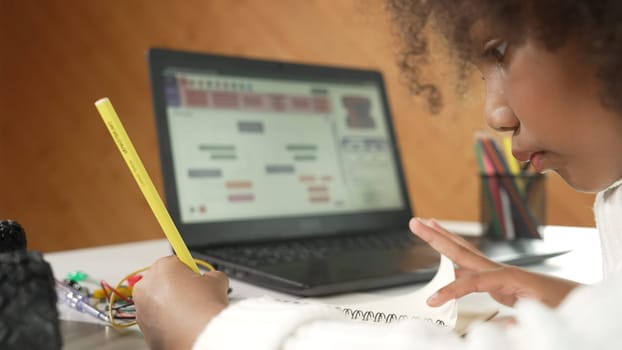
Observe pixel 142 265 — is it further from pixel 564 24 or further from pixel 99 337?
pixel 564 24

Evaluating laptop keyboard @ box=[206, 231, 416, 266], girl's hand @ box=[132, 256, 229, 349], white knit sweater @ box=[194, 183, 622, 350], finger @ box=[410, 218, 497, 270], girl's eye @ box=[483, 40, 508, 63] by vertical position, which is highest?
girl's eye @ box=[483, 40, 508, 63]

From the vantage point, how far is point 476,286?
1.54 feet

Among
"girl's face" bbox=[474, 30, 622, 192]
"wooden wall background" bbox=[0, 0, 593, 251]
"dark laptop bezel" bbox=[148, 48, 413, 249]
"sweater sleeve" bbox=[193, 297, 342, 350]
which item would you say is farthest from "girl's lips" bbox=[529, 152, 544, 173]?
"wooden wall background" bbox=[0, 0, 593, 251]

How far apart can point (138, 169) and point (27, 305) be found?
139mm

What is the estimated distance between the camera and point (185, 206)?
80 cm

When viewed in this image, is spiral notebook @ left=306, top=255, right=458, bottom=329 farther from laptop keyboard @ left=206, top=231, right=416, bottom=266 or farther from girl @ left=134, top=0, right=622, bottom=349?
laptop keyboard @ left=206, top=231, right=416, bottom=266

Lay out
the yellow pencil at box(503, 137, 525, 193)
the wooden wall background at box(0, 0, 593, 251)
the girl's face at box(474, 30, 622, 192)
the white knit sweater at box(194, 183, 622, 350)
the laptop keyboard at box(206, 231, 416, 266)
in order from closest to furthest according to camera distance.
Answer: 1. the white knit sweater at box(194, 183, 622, 350)
2. the girl's face at box(474, 30, 622, 192)
3. the laptop keyboard at box(206, 231, 416, 266)
4. the yellow pencil at box(503, 137, 525, 193)
5. the wooden wall background at box(0, 0, 593, 251)

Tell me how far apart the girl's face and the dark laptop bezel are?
434mm

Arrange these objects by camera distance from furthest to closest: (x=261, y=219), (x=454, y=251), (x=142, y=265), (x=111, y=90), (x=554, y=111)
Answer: (x=111, y=90) < (x=261, y=219) < (x=142, y=265) < (x=454, y=251) < (x=554, y=111)

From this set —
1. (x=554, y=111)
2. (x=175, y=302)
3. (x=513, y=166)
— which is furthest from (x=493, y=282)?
(x=513, y=166)

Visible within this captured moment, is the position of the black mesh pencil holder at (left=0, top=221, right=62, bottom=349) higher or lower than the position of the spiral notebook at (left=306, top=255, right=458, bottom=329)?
higher

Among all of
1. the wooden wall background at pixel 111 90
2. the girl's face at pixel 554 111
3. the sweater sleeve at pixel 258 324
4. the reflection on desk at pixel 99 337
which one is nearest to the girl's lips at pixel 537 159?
the girl's face at pixel 554 111

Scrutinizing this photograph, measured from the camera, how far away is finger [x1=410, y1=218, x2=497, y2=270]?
20.3 inches

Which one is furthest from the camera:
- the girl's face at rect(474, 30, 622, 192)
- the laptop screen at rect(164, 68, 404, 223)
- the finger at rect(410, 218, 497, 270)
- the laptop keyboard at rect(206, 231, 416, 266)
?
the laptop screen at rect(164, 68, 404, 223)
